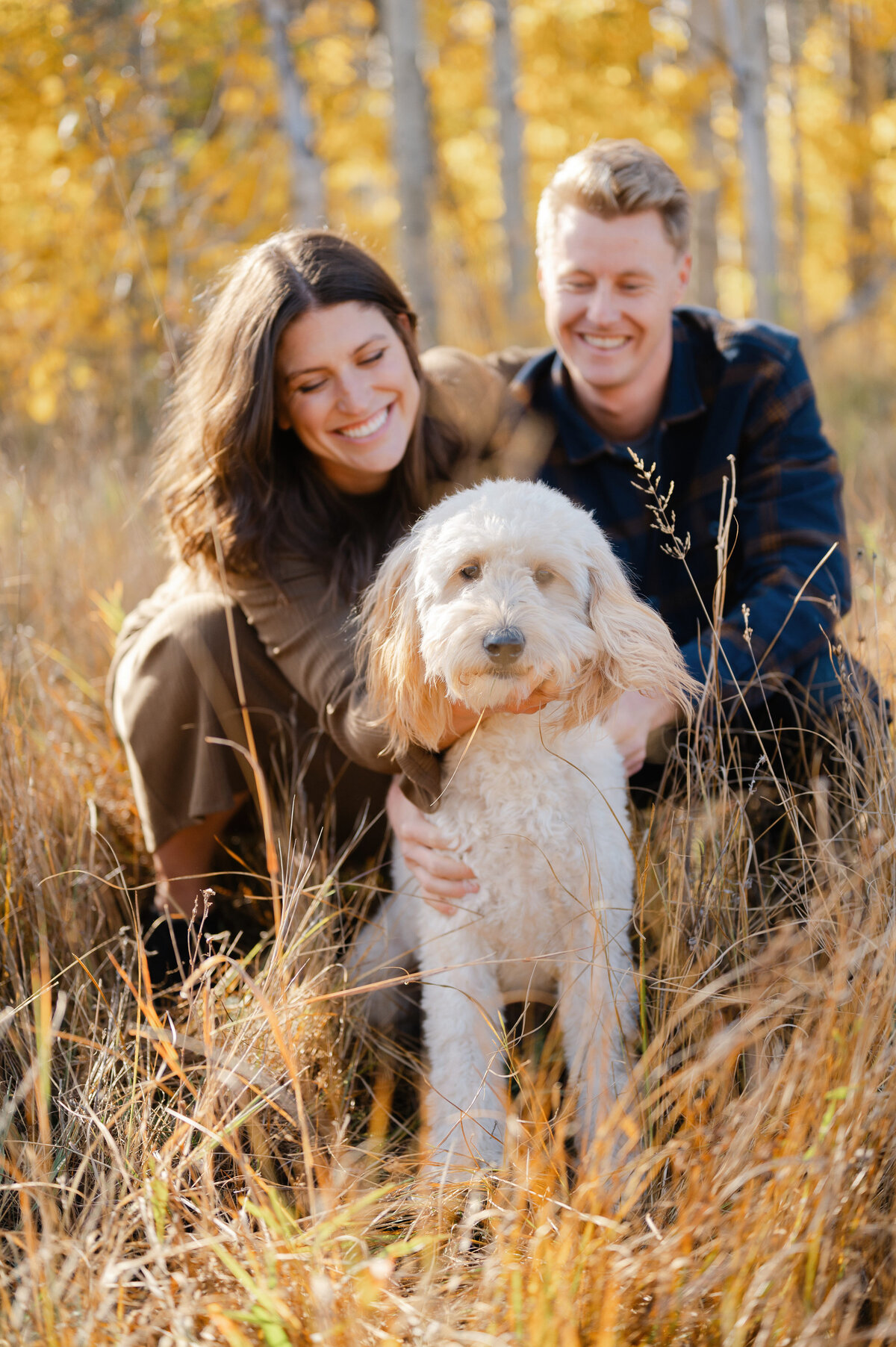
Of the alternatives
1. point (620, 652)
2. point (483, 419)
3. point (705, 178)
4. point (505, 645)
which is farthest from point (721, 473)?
point (705, 178)

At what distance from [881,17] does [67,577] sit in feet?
31.8

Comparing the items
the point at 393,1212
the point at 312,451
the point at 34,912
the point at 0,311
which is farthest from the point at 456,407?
the point at 0,311

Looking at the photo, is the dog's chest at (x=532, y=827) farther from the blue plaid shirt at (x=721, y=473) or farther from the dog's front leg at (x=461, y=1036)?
the blue plaid shirt at (x=721, y=473)

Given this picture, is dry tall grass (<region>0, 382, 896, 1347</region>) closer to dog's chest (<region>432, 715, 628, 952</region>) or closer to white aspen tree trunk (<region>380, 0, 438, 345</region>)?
dog's chest (<region>432, 715, 628, 952</region>)

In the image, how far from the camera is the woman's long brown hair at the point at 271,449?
246cm

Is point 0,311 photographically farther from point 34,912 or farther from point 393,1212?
point 393,1212

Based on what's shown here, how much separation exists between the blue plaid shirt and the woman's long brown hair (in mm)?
Result: 482

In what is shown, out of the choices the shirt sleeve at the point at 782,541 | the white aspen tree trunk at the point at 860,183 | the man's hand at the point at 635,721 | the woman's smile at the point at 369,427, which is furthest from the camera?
the white aspen tree trunk at the point at 860,183

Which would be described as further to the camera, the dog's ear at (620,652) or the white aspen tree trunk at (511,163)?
the white aspen tree trunk at (511,163)

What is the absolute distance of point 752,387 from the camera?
2826mm

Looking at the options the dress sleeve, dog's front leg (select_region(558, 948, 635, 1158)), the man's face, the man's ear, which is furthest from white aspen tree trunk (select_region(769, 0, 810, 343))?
dog's front leg (select_region(558, 948, 635, 1158))

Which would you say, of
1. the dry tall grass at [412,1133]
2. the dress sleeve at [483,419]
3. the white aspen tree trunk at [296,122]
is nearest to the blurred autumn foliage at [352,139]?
the white aspen tree trunk at [296,122]

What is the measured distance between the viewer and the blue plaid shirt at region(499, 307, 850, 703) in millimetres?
2686

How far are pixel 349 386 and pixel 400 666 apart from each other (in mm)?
900
